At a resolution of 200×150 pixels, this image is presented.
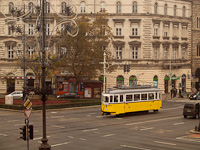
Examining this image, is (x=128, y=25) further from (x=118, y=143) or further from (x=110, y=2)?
(x=118, y=143)

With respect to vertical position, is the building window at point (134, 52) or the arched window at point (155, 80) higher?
the building window at point (134, 52)

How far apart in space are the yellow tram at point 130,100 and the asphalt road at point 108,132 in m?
0.89

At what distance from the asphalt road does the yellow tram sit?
0.89 meters

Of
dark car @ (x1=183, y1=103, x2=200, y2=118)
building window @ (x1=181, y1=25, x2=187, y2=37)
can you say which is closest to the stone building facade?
building window @ (x1=181, y1=25, x2=187, y2=37)

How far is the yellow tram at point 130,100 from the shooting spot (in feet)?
121

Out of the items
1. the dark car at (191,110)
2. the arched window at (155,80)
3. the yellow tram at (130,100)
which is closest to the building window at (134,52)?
the arched window at (155,80)

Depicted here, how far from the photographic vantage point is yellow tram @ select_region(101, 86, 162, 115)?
1454 inches

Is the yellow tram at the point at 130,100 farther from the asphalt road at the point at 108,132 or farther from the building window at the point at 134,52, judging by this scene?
the building window at the point at 134,52

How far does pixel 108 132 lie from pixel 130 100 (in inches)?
413

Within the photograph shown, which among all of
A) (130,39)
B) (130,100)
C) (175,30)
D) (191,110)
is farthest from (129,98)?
(175,30)

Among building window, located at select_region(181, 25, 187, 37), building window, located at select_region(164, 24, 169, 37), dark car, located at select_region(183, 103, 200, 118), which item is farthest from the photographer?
building window, located at select_region(181, 25, 187, 37)

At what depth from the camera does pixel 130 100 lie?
1500 inches

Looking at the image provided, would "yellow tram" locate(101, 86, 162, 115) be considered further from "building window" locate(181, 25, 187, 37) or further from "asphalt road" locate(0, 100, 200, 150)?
"building window" locate(181, 25, 187, 37)

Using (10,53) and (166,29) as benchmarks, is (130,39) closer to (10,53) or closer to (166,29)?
(166,29)
